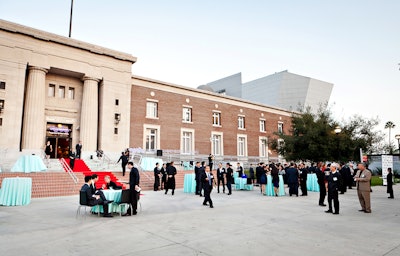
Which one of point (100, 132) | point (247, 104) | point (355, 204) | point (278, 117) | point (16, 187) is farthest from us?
point (278, 117)

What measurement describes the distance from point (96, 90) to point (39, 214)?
58.2 ft

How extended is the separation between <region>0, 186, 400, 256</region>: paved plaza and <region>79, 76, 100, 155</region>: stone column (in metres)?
14.1

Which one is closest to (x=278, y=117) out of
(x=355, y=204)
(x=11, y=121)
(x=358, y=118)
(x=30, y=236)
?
(x=358, y=118)

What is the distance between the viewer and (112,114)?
83.5ft

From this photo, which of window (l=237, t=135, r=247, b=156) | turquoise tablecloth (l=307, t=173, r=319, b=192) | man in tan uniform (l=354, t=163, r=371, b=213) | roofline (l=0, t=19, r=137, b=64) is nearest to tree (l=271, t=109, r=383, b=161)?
turquoise tablecloth (l=307, t=173, r=319, b=192)

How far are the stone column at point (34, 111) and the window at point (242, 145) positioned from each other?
74.4 feet

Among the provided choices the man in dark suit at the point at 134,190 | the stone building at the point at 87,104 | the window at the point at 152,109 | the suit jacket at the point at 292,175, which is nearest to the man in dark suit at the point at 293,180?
the suit jacket at the point at 292,175

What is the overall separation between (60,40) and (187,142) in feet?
51.6

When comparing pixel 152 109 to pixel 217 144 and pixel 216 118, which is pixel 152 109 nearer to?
pixel 216 118

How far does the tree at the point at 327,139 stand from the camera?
2489 centimetres

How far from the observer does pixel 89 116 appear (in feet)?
80.0

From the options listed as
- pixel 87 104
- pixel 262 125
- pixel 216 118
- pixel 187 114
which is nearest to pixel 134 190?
pixel 87 104

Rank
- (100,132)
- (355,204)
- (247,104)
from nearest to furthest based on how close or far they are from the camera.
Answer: (355,204), (100,132), (247,104)

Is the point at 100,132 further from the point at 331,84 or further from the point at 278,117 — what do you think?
the point at 331,84
